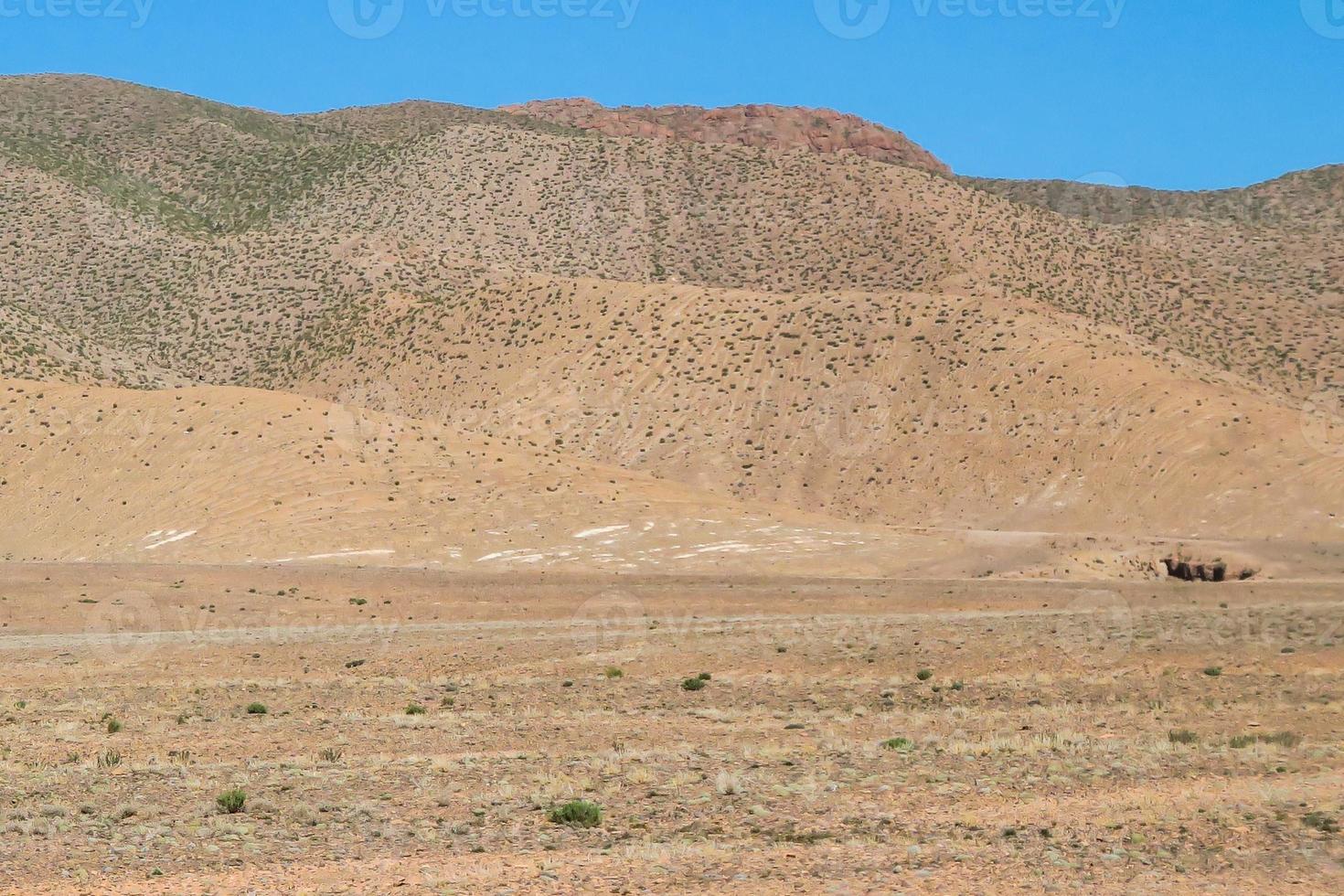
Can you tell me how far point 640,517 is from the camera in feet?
170

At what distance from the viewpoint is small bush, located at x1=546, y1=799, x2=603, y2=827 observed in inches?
569

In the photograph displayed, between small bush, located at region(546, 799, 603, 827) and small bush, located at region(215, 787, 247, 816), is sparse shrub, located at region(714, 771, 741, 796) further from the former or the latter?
small bush, located at region(215, 787, 247, 816)

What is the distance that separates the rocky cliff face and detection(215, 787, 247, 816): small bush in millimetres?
170196

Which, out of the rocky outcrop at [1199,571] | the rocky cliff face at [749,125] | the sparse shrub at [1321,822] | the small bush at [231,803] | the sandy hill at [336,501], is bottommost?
the rocky outcrop at [1199,571]

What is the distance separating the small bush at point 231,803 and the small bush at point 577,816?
10.8 ft

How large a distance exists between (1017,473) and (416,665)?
38203 mm

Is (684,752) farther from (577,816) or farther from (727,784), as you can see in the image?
(577,816)

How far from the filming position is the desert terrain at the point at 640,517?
48.3 feet

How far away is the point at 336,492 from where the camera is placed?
5222 centimetres

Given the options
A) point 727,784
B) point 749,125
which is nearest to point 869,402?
point 727,784

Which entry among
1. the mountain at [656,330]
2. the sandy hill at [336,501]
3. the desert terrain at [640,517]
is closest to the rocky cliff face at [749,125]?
the mountain at [656,330]

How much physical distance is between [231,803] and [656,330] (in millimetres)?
62156

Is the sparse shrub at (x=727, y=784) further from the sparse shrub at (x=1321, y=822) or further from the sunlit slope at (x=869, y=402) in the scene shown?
the sunlit slope at (x=869, y=402)

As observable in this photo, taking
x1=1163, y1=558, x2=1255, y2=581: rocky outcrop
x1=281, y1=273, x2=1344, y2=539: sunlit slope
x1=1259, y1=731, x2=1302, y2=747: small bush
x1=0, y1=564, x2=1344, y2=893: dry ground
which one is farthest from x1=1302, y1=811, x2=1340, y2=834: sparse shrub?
x1=281, y1=273, x2=1344, y2=539: sunlit slope
